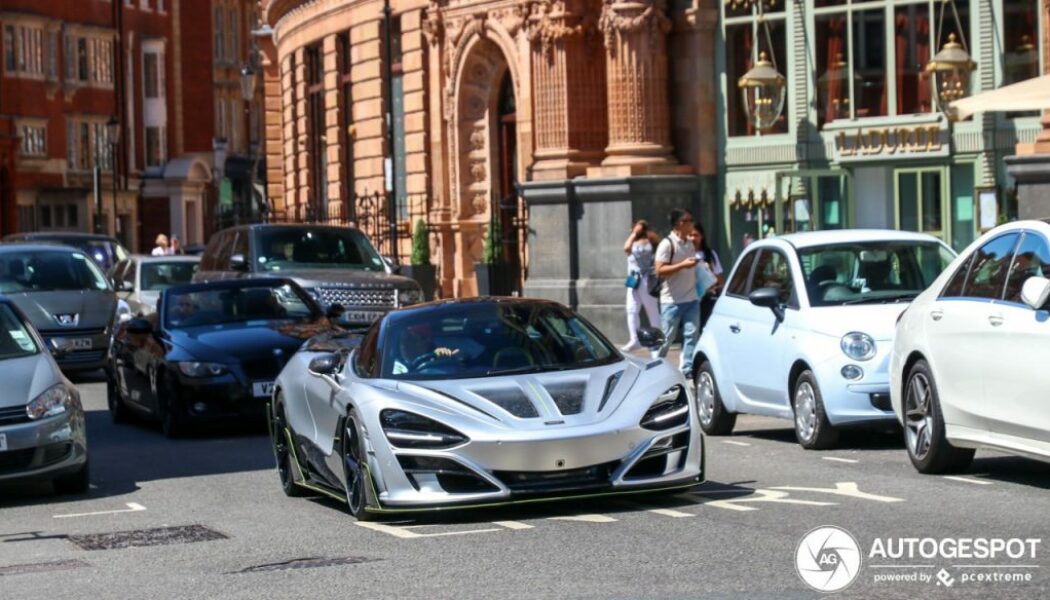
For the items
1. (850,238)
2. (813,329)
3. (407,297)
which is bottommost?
(813,329)

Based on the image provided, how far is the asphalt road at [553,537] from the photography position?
9.28m

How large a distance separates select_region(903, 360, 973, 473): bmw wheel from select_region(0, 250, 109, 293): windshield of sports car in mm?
16357

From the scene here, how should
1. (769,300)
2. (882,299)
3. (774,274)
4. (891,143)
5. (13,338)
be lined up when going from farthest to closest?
(891,143), (774,274), (769,300), (882,299), (13,338)

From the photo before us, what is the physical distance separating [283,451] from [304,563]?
11.2 ft

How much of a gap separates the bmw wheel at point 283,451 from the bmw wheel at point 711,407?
439cm

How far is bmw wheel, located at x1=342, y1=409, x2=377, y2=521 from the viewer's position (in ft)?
38.6

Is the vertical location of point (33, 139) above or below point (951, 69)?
above

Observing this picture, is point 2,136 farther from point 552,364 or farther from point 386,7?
point 552,364

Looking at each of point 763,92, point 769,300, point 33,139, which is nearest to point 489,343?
point 769,300

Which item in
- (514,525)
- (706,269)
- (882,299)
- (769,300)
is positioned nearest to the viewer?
(514,525)

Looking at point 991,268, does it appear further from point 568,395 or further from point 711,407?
point 711,407

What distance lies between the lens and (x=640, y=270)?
26922 mm

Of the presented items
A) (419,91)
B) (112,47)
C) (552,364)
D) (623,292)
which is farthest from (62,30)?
(552,364)

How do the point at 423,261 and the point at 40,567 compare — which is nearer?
the point at 40,567
